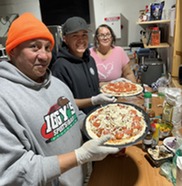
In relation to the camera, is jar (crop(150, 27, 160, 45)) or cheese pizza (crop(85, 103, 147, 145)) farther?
jar (crop(150, 27, 160, 45))

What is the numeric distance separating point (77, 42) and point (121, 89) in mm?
701

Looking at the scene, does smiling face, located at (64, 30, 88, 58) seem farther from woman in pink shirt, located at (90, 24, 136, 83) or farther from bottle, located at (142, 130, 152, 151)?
bottle, located at (142, 130, 152, 151)

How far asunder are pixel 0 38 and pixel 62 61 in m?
3.46

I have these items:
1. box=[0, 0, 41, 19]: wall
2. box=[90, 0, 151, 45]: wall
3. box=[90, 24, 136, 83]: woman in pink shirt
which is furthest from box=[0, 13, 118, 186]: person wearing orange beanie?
box=[0, 0, 41, 19]: wall

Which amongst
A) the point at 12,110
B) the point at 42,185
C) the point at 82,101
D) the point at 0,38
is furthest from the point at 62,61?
the point at 0,38

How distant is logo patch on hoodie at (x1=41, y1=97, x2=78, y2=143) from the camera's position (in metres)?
0.86

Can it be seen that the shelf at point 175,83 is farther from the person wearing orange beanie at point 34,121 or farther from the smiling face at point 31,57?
the smiling face at point 31,57

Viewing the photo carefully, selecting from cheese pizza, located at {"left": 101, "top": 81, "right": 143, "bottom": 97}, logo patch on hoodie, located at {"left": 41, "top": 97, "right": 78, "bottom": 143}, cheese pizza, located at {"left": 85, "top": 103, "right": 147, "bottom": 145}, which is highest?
logo patch on hoodie, located at {"left": 41, "top": 97, "right": 78, "bottom": 143}

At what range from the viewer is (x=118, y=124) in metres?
1.17

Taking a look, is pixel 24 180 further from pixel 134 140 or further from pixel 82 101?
pixel 82 101

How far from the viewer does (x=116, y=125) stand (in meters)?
1.16

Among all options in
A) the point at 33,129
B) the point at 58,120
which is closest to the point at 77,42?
the point at 58,120

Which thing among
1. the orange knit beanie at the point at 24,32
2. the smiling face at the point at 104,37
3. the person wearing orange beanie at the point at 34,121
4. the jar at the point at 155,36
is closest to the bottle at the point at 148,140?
the person wearing orange beanie at the point at 34,121

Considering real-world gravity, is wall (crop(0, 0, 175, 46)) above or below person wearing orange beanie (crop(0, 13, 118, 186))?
above
